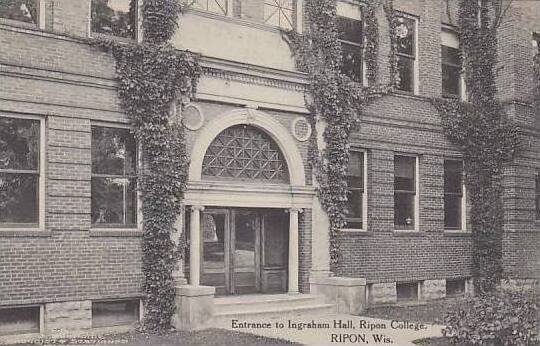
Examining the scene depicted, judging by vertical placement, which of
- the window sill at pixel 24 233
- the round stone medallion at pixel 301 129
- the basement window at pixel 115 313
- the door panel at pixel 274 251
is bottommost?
the basement window at pixel 115 313

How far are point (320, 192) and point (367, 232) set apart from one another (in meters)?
1.92

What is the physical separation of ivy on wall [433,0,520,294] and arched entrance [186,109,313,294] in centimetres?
579

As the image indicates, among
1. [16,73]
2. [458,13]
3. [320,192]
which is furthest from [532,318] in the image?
[458,13]

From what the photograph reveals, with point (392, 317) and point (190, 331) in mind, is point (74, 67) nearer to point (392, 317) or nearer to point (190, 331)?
point (190, 331)

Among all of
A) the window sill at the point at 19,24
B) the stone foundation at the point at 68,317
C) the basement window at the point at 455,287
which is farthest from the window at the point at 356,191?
the window sill at the point at 19,24

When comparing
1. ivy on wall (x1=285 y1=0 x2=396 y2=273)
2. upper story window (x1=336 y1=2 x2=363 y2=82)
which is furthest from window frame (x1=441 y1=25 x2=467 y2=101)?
ivy on wall (x1=285 y1=0 x2=396 y2=273)

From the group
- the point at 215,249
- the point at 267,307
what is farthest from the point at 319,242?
the point at 215,249

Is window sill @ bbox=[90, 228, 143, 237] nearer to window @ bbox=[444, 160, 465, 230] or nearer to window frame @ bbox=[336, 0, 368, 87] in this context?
window frame @ bbox=[336, 0, 368, 87]

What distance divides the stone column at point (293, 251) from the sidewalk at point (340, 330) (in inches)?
58.1

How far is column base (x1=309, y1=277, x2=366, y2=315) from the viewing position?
49.6 ft

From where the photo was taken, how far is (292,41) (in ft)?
52.0

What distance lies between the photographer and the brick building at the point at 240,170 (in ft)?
39.6

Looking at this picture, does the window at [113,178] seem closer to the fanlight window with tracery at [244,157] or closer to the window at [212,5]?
the fanlight window with tracery at [244,157]

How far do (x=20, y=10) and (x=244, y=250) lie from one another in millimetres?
6718
